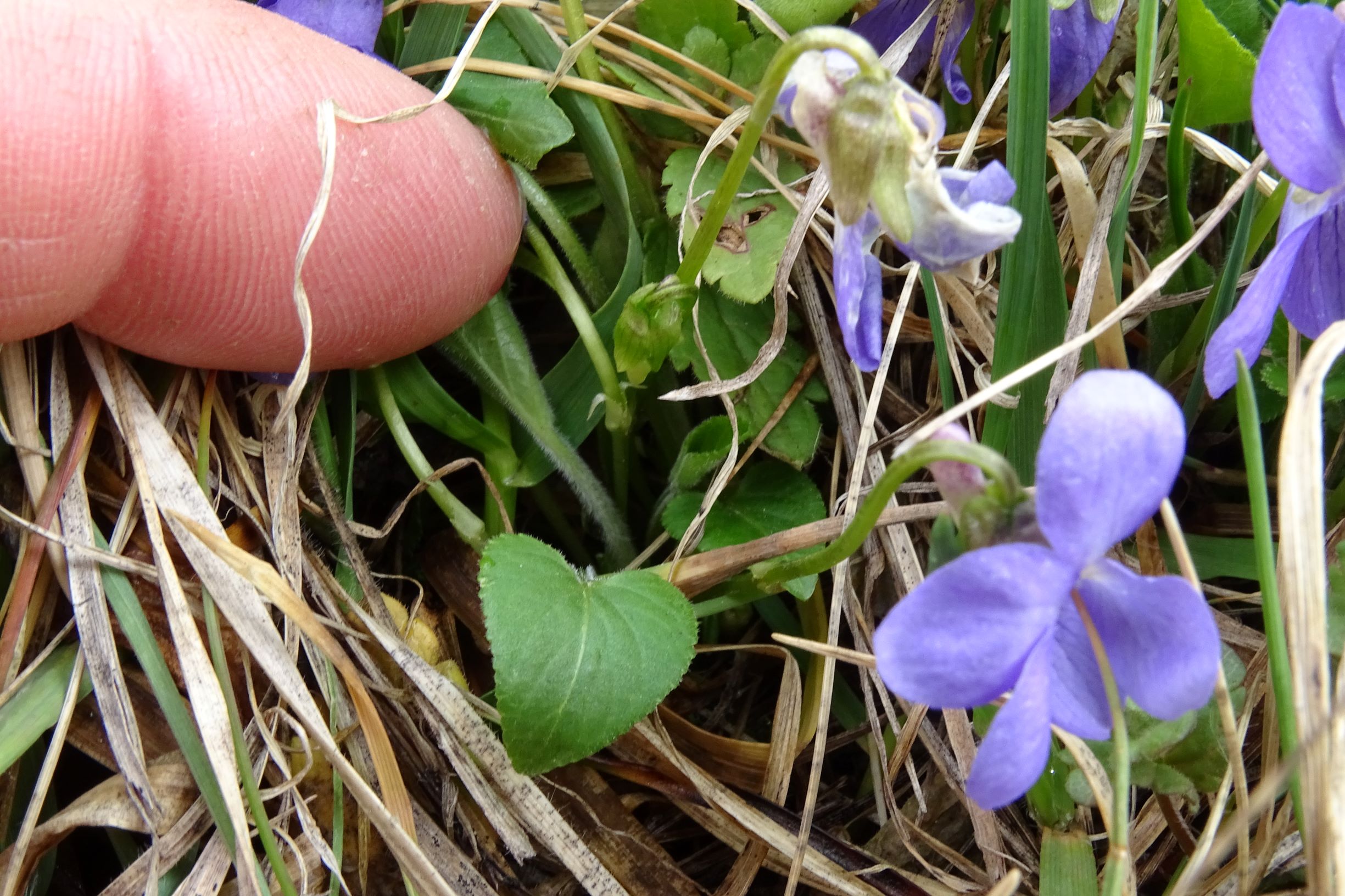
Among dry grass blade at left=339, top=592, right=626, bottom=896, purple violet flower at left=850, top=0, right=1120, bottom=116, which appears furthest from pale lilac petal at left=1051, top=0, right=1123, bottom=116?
dry grass blade at left=339, top=592, right=626, bottom=896

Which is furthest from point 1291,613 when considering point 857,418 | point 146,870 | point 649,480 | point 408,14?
point 408,14

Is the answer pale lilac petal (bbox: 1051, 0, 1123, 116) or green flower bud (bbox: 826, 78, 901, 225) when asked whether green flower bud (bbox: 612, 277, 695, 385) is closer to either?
green flower bud (bbox: 826, 78, 901, 225)

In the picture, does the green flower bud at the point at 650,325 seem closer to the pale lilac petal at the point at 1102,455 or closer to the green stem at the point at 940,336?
the green stem at the point at 940,336

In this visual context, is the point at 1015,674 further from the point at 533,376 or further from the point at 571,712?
the point at 533,376

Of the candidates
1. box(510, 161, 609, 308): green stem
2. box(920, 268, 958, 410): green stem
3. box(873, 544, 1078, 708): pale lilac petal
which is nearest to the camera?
box(873, 544, 1078, 708): pale lilac petal

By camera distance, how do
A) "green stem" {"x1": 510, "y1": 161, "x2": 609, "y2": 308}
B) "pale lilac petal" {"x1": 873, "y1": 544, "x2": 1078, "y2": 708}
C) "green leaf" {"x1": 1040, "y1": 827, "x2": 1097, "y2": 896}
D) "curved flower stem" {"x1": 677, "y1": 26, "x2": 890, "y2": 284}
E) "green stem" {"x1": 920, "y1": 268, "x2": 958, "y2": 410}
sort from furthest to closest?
1. "green stem" {"x1": 510, "y1": 161, "x2": 609, "y2": 308}
2. "green stem" {"x1": 920, "y1": 268, "x2": 958, "y2": 410}
3. "green leaf" {"x1": 1040, "y1": 827, "x2": 1097, "y2": 896}
4. "curved flower stem" {"x1": 677, "y1": 26, "x2": 890, "y2": 284}
5. "pale lilac petal" {"x1": 873, "y1": 544, "x2": 1078, "y2": 708}

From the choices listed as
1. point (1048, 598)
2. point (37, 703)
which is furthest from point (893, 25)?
point (37, 703)

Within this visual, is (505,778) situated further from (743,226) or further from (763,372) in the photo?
(743,226)
